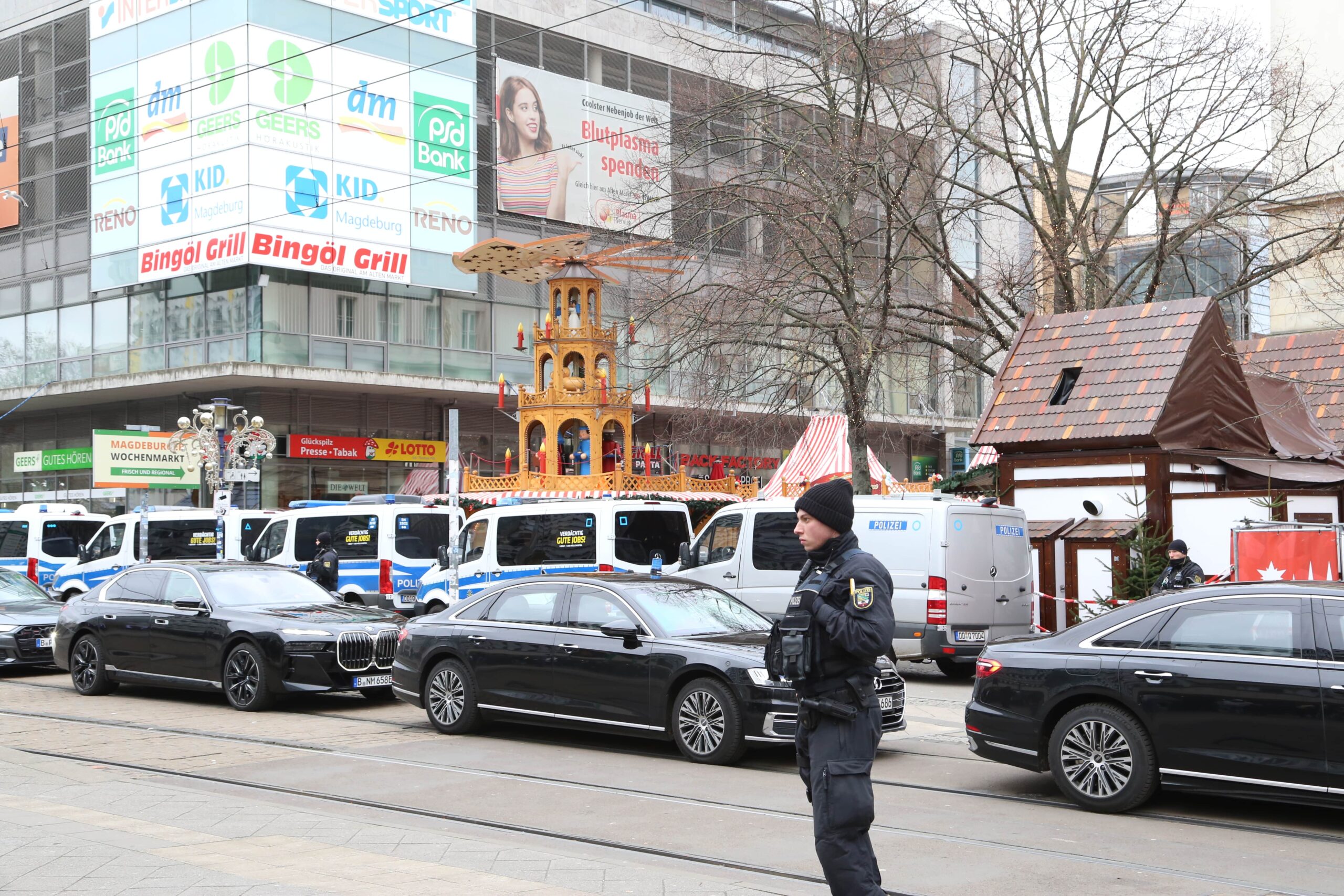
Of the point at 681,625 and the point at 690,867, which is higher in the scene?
the point at 681,625

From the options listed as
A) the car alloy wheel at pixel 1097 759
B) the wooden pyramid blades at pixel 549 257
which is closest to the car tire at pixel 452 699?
the car alloy wheel at pixel 1097 759

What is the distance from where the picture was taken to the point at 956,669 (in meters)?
18.1

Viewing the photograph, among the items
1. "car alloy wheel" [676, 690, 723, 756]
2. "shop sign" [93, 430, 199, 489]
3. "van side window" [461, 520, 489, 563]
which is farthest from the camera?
"shop sign" [93, 430, 199, 489]

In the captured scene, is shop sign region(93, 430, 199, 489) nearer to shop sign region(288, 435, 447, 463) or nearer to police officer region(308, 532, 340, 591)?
shop sign region(288, 435, 447, 463)

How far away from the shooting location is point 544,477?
28031mm

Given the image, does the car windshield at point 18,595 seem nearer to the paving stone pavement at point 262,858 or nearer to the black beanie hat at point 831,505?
the paving stone pavement at point 262,858

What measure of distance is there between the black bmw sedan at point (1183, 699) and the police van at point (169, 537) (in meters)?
18.8

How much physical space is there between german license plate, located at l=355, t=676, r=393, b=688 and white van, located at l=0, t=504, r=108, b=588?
16641 millimetres

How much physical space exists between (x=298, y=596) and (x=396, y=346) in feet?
78.3

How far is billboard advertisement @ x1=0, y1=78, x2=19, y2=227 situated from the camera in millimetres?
42219

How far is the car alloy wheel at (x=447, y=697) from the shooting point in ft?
40.7

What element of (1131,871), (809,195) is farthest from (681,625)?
(809,195)

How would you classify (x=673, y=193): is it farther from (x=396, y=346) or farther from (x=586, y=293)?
(x=396, y=346)

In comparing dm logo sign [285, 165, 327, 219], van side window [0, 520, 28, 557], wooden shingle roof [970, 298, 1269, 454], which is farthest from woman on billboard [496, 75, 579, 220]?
wooden shingle roof [970, 298, 1269, 454]
